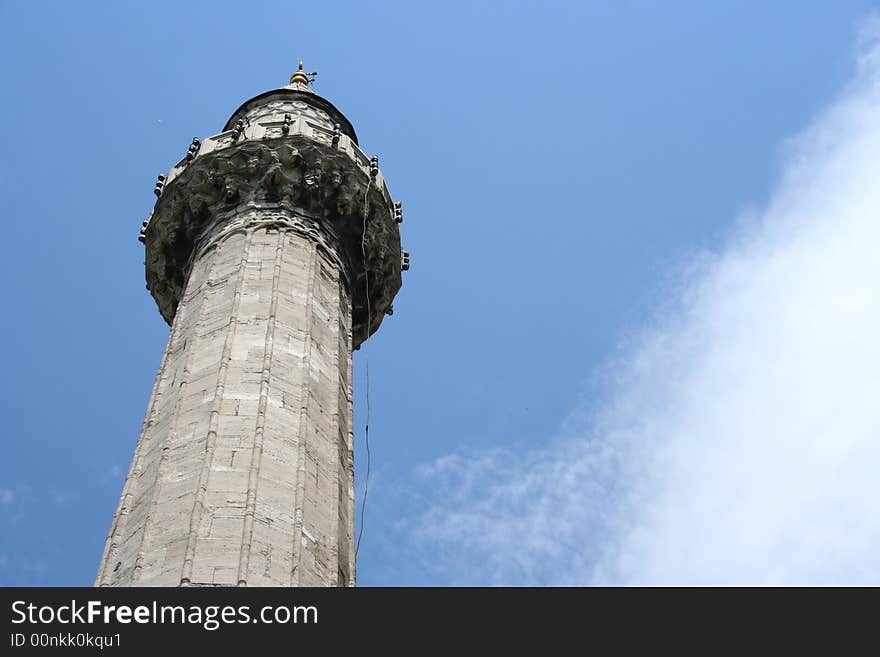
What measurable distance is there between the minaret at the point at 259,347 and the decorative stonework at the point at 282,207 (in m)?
0.02

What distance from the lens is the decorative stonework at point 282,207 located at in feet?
57.6

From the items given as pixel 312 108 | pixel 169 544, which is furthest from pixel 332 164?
pixel 169 544

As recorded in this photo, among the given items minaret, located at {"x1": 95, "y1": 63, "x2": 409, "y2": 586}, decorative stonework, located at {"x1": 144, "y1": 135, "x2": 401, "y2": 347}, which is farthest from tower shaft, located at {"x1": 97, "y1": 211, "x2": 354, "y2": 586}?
decorative stonework, located at {"x1": 144, "y1": 135, "x2": 401, "y2": 347}

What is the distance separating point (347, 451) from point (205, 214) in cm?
538

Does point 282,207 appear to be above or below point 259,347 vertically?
above

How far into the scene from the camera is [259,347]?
559 inches

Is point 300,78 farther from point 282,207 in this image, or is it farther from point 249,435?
point 249,435

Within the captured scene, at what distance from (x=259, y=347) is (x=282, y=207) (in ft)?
12.0

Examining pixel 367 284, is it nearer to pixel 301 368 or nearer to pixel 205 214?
pixel 205 214

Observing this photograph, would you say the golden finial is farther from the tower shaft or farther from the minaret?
the tower shaft

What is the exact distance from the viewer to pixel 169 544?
37.5ft

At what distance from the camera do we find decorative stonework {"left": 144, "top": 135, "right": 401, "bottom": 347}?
17.5m

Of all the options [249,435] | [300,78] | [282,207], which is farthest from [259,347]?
[300,78]

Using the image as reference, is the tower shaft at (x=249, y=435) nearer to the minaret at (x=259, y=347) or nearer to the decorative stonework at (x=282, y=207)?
the minaret at (x=259, y=347)
